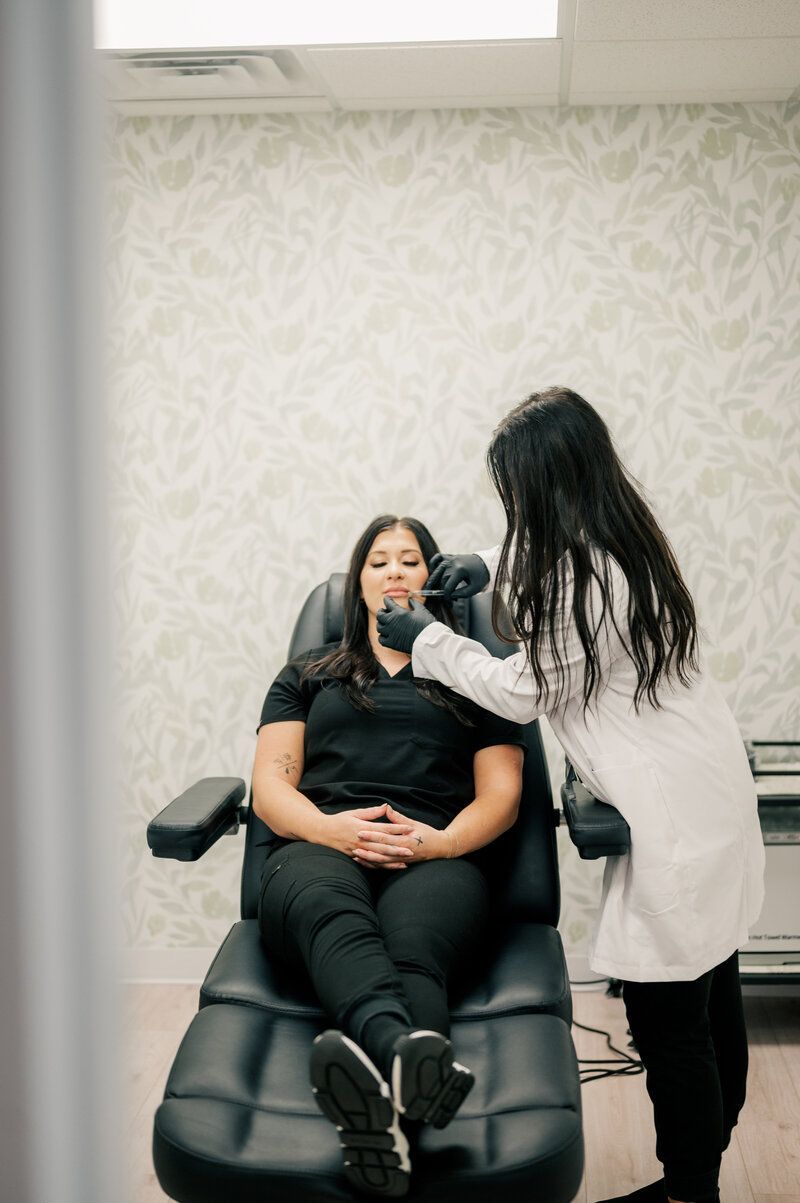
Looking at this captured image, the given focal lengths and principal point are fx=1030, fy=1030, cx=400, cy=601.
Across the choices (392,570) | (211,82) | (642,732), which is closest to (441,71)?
(211,82)

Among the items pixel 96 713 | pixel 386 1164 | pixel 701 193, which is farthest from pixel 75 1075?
pixel 701 193

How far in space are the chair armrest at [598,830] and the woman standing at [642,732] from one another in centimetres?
2

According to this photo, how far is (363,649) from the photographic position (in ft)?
6.40

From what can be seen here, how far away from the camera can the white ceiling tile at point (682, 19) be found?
1852mm

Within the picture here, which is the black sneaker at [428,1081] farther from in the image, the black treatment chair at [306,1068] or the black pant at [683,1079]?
the black pant at [683,1079]

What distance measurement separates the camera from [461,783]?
182 cm

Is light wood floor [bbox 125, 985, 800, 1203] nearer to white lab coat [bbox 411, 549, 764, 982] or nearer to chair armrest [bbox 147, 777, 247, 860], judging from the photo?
chair armrest [bbox 147, 777, 247, 860]

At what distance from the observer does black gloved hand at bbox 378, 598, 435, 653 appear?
1.70 meters

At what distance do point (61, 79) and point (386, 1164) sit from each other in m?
1.08

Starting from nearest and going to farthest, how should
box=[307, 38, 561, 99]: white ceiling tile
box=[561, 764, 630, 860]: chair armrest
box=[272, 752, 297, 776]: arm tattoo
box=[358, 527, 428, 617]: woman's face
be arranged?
box=[561, 764, 630, 860]: chair armrest, box=[272, 752, 297, 776]: arm tattoo, box=[358, 527, 428, 617]: woman's face, box=[307, 38, 561, 99]: white ceiling tile

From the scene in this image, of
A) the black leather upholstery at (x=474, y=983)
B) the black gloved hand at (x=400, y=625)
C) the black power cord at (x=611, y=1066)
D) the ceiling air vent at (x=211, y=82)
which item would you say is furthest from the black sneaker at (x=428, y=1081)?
the ceiling air vent at (x=211, y=82)

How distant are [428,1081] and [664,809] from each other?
53cm

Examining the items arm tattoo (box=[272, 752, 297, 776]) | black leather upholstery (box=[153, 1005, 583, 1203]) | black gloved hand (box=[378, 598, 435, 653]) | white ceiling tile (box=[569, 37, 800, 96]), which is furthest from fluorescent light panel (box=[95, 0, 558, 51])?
black leather upholstery (box=[153, 1005, 583, 1203])

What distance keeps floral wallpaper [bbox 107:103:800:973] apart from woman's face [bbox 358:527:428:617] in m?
0.52
